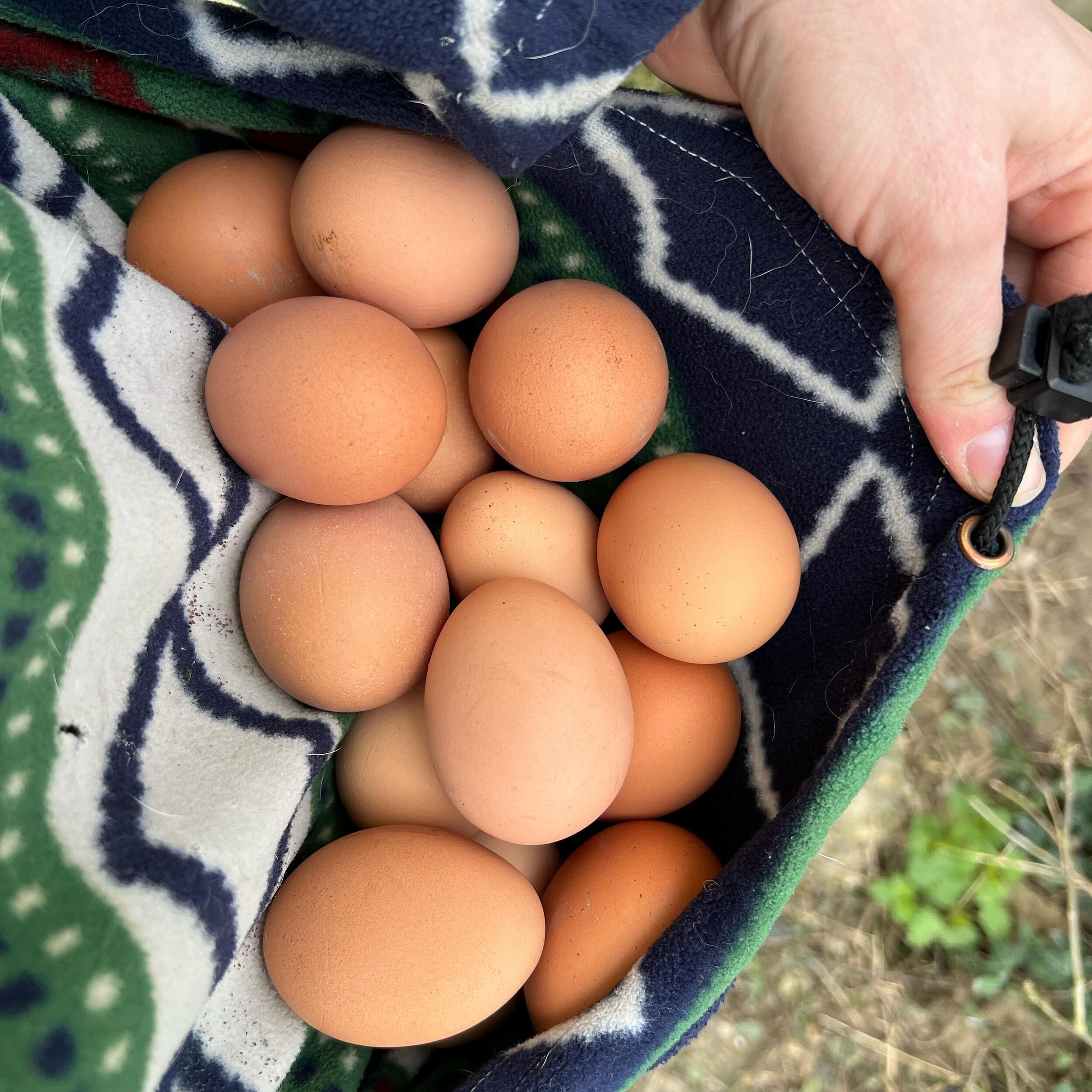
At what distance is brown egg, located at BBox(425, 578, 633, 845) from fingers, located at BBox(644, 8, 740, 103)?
17.1 inches

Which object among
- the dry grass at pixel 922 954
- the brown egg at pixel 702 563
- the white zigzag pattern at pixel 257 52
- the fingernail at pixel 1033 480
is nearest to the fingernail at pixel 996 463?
the fingernail at pixel 1033 480

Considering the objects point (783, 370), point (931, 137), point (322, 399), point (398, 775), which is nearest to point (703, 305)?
point (783, 370)

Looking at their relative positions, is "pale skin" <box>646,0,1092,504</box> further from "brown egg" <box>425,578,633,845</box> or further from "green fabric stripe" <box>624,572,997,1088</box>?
"brown egg" <box>425,578,633,845</box>

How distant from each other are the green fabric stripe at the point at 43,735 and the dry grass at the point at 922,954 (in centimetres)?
72

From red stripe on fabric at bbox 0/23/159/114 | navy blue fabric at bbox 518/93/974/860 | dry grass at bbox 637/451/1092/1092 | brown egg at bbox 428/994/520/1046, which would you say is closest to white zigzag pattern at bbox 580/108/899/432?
navy blue fabric at bbox 518/93/974/860

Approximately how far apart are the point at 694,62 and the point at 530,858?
62cm

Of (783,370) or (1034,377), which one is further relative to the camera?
(783,370)

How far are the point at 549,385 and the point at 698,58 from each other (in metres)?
0.31

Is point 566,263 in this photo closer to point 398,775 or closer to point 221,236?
point 221,236

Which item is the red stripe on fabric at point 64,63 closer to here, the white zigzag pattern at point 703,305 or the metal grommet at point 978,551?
the white zigzag pattern at point 703,305

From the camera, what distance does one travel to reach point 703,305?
674mm

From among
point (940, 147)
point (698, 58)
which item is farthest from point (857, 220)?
point (698, 58)

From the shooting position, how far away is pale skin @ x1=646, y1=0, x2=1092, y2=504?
1.87 ft

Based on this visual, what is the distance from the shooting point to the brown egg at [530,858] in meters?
0.65
